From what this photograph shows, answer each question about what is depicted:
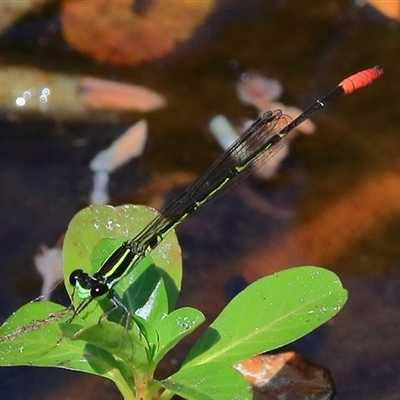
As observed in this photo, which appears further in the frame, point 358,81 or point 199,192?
point 358,81

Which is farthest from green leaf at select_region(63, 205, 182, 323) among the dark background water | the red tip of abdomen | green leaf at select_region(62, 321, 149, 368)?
the red tip of abdomen

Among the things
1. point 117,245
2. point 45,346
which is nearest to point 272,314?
point 117,245

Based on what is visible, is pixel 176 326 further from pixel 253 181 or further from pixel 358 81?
pixel 358 81

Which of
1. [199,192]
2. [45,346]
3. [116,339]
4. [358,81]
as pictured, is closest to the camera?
[116,339]

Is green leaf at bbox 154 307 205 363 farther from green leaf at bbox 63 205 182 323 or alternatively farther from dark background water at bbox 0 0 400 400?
dark background water at bbox 0 0 400 400

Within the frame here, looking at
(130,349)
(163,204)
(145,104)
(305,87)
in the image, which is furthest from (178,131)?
(130,349)

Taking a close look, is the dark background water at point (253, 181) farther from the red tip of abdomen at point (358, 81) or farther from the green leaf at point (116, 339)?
the green leaf at point (116, 339)
